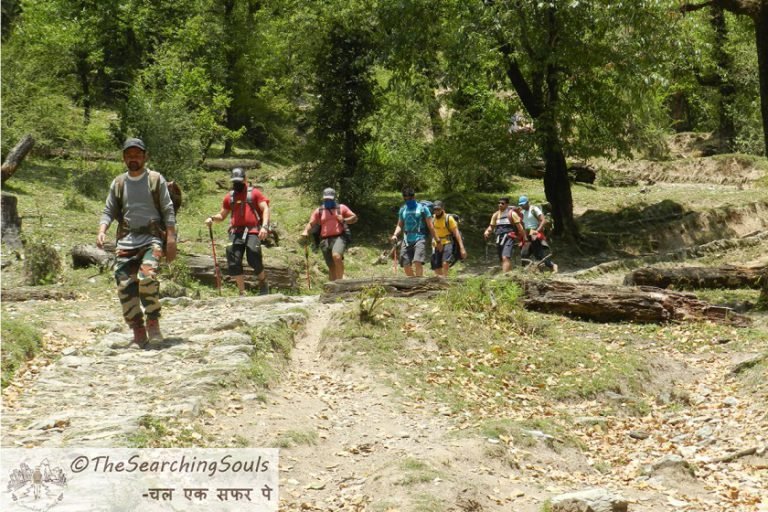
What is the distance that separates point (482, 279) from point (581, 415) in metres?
3.24

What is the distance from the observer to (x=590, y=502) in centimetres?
668

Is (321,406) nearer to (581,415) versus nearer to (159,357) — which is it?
(159,357)

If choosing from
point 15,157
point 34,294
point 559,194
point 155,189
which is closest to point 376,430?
point 155,189

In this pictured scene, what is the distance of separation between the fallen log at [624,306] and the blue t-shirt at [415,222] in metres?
2.69

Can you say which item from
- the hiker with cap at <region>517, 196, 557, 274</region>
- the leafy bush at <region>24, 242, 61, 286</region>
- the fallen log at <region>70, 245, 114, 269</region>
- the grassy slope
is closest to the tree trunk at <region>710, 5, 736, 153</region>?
the hiker with cap at <region>517, 196, 557, 274</region>

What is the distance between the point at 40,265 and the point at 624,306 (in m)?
9.24

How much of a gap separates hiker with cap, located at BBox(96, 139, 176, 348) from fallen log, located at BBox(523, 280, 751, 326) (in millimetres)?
5533

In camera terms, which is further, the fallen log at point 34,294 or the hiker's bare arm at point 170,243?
the fallen log at point 34,294

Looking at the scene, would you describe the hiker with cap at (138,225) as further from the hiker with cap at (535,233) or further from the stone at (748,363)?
the hiker with cap at (535,233)

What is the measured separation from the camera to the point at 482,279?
40.8 feet

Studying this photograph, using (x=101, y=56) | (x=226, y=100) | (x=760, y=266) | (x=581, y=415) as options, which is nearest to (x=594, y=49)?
(x=760, y=266)

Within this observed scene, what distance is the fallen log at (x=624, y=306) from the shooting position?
505 inches

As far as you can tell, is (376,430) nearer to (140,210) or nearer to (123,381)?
(123,381)

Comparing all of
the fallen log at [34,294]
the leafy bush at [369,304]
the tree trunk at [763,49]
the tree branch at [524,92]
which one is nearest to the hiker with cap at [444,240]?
the leafy bush at [369,304]
